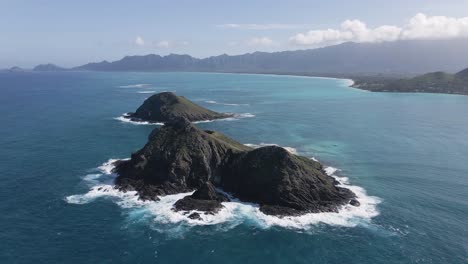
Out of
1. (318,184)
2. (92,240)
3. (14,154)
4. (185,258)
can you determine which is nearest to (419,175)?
(318,184)

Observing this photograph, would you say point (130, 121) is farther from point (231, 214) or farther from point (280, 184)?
point (231, 214)

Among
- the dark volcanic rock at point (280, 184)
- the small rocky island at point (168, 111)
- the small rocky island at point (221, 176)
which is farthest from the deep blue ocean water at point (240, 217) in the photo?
the small rocky island at point (168, 111)

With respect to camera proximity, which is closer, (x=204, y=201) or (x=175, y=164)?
(x=204, y=201)

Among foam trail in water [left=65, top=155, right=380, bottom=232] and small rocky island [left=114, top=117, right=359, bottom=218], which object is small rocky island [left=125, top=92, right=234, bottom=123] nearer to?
small rocky island [left=114, top=117, right=359, bottom=218]

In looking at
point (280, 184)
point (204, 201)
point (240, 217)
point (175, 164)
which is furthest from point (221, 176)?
point (240, 217)

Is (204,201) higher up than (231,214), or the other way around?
(204,201)

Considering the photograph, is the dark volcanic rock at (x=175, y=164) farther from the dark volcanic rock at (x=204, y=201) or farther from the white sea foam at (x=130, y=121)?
the white sea foam at (x=130, y=121)
